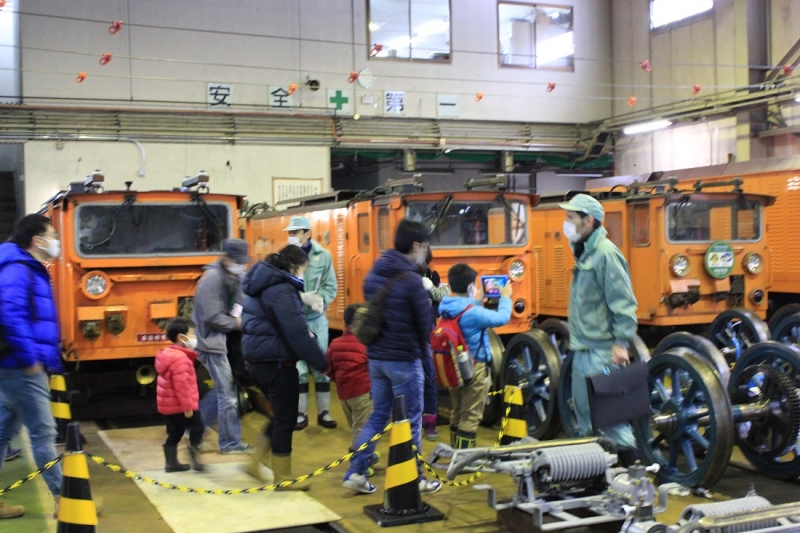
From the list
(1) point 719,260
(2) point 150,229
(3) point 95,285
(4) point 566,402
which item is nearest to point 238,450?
(3) point 95,285

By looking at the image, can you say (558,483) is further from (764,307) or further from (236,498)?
(764,307)

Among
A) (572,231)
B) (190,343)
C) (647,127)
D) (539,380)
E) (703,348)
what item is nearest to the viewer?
(572,231)

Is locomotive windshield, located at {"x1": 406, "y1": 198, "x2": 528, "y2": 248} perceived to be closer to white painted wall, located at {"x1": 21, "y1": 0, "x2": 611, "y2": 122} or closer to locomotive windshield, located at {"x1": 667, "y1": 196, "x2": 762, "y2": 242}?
locomotive windshield, located at {"x1": 667, "y1": 196, "x2": 762, "y2": 242}

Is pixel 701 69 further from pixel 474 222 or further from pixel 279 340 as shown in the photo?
pixel 279 340

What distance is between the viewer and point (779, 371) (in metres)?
5.79

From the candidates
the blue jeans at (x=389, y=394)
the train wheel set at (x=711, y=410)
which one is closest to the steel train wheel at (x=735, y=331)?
the train wheel set at (x=711, y=410)

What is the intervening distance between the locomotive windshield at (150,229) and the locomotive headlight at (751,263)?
217 inches

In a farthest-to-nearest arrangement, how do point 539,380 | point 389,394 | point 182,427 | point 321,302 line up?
point 321,302, point 539,380, point 182,427, point 389,394

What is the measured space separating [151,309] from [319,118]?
901cm

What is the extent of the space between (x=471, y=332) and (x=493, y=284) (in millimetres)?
1564

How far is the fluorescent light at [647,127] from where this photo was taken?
1723 centimetres

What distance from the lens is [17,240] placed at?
5.18m

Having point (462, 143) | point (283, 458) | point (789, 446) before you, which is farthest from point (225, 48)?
point (789, 446)

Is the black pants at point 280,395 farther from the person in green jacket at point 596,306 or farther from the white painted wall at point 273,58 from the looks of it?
the white painted wall at point 273,58
